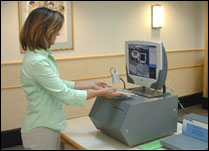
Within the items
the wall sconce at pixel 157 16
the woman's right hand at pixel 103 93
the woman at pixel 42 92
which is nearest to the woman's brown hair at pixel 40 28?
the woman at pixel 42 92

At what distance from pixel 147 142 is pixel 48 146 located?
54 cm

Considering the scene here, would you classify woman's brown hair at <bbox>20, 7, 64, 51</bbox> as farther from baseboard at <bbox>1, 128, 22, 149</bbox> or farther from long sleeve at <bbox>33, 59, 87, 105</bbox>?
baseboard at <bbox>1, 128, 22, 149</bbox>

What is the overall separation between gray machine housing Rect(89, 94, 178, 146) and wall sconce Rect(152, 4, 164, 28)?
2804 millimetres

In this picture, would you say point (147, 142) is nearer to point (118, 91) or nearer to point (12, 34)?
point (118, 91)

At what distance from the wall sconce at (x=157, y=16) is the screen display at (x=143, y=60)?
2.62 metres

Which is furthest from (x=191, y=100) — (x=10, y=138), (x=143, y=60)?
(x=143, y=60)

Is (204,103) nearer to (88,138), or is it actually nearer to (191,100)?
(191,100)

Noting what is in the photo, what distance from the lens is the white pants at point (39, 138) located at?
1558 millimetres

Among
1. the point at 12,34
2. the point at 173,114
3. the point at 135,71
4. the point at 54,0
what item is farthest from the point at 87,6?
the point at 173,114

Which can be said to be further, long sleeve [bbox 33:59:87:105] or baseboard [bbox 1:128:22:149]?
baseboard [bbox 1:128:22:149]

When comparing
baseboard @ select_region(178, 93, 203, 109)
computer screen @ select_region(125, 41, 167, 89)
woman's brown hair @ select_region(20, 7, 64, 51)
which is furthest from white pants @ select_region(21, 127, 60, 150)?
baseboard @ select_region(178, 93, 203, 109)

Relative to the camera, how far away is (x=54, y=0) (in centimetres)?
338

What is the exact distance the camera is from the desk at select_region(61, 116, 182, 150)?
1555 mm

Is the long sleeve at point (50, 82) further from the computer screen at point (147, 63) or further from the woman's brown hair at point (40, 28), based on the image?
the computer screen at point (147, 63)
